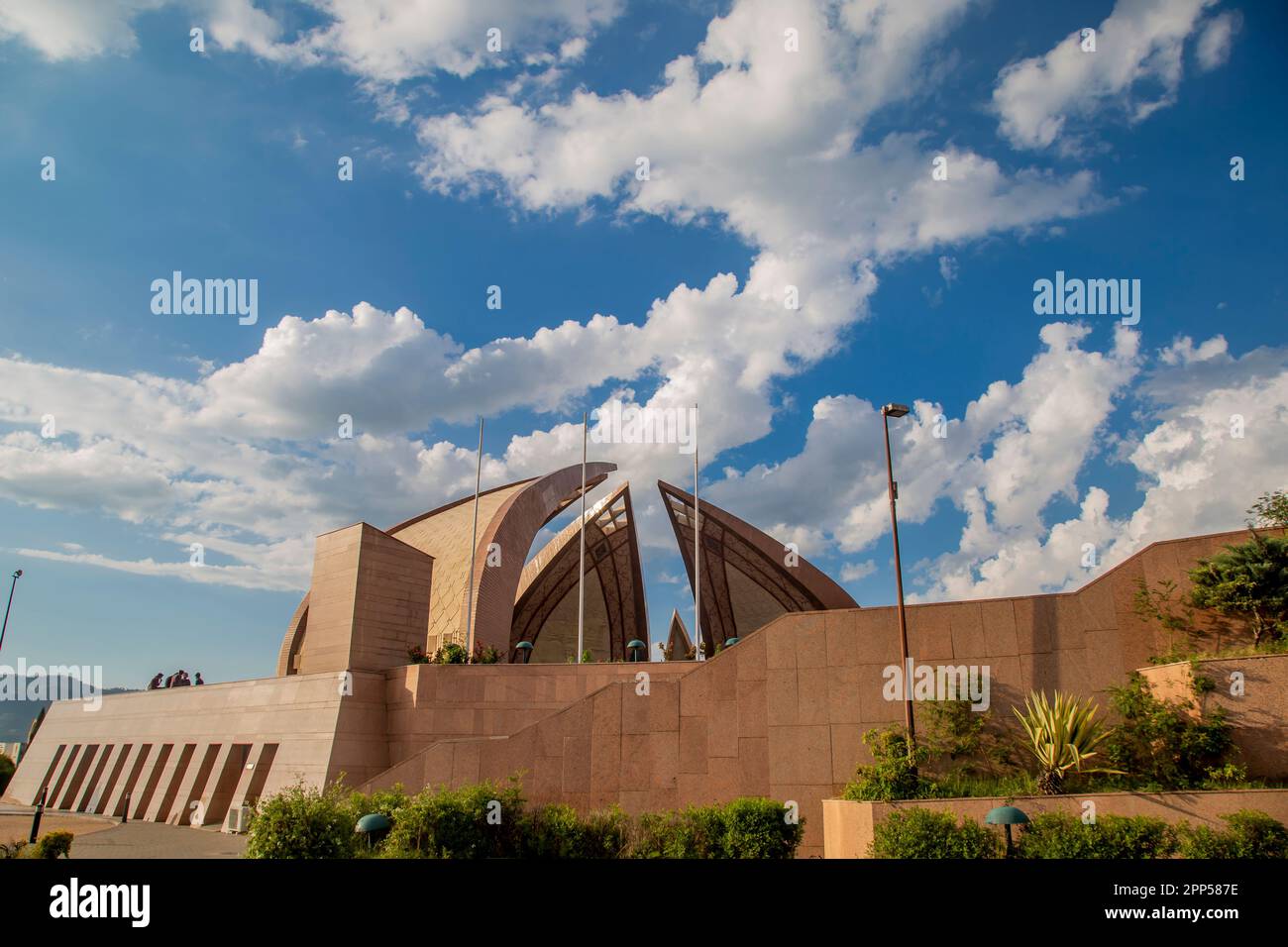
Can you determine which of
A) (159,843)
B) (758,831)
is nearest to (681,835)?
(758,831)

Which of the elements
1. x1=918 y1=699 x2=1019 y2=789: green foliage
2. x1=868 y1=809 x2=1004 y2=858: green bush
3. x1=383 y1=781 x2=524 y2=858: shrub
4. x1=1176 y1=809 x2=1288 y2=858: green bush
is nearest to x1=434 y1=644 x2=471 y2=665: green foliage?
x1=383 y1=781 x2=524 y2=858: shrub

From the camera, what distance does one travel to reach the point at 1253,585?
38.3ft

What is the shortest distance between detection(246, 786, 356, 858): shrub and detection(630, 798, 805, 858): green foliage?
12.5ft

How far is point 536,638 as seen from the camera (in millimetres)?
34594

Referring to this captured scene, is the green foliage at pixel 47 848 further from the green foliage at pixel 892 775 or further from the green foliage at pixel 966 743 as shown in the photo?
the green foliage at pixel 966 743

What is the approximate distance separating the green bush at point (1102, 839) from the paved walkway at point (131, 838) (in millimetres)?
12299

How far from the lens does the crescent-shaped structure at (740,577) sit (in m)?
31.5

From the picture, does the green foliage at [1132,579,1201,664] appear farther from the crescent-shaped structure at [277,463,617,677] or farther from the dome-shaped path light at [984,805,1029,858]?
the crescent-shaped structure at [277,463,617,677]

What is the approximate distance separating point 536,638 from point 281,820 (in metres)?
24.8

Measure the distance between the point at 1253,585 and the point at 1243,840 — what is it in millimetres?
3746

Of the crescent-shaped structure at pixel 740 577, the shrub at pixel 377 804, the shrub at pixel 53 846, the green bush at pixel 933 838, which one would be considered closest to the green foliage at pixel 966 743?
the green bush at pixel 933 838

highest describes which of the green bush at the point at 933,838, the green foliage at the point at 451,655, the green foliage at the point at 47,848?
the green foliage at the point at 451,655
